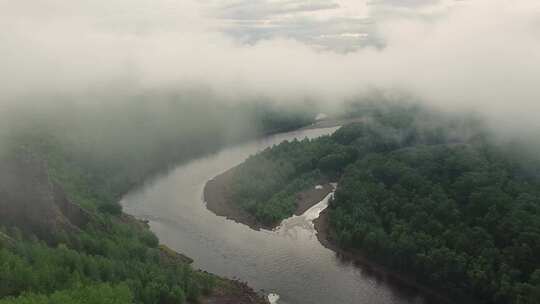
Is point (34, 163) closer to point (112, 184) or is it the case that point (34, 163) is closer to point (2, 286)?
point (2, 286)

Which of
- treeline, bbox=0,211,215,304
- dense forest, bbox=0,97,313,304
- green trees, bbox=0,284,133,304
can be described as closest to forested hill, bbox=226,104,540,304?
dense forest, bbox=0,97,313,304

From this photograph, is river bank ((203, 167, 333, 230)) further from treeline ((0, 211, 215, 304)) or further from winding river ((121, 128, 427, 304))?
treeline ((0, 211, 215, 304))

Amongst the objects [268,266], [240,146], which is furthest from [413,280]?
[240,146]

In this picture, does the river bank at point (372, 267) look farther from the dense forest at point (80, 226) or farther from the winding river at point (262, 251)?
the dense forest at point (80, 226)

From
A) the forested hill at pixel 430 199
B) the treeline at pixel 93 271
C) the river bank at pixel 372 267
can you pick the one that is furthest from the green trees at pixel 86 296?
the forested hill at pixel 430 199

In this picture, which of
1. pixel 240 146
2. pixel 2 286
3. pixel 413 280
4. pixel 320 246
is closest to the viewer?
pixel 2 286

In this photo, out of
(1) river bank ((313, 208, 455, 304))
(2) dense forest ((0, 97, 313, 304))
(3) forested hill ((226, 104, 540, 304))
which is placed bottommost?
(1) river bank ((313, 208, 455, 304))

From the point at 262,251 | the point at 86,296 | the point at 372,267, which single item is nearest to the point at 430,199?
the point at 372,267
